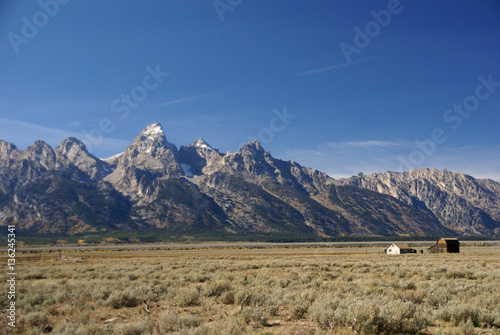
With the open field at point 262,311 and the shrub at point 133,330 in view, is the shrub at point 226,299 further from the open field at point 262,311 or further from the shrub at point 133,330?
the shrub at point 133,330

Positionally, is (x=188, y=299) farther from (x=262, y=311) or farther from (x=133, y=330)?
(x=133, y=330)

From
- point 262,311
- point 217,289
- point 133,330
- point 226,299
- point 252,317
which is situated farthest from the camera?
point 217,289

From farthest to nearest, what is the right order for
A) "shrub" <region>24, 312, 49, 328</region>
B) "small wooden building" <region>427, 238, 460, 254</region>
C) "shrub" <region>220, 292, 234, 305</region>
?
"small wooden building" <region>427, 238, 460, 254</region> < "shrub" <region>220, 292, 234, 305</region> < "shrub" <region>24, 312, 49, 328</region>

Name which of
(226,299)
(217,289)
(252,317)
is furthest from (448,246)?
(252,317)

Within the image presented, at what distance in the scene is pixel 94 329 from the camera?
894 centimetres

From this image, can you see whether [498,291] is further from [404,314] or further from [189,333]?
[189,333]

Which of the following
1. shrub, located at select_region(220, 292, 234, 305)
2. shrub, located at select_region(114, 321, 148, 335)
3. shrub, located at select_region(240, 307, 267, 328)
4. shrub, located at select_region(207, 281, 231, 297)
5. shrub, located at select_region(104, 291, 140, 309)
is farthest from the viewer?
shrub, located at select_region(207, 281, 231, 297)

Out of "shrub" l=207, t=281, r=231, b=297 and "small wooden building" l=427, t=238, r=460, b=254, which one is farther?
"small wooden building" l=427, t=238, r=460, b=254

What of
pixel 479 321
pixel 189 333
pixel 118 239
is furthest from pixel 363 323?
pixel 118 239

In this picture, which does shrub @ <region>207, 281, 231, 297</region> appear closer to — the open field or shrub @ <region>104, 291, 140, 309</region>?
the open field

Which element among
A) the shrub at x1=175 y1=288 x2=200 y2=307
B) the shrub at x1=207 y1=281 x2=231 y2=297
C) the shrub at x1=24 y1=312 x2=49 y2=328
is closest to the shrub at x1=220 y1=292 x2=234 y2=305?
the shrub at x1=175 y1=288 x2=200 y2=307

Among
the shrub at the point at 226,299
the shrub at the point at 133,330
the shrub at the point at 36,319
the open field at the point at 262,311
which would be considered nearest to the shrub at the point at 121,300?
the open field at the point at 262,311

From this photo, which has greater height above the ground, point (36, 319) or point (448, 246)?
point (36, 319)

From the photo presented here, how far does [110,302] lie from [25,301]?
146 inches
